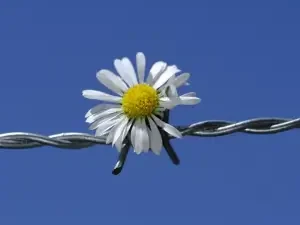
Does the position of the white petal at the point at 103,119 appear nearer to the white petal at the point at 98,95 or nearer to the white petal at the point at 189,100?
the white petal at the point at 98,95

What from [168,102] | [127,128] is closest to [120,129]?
[127,128]

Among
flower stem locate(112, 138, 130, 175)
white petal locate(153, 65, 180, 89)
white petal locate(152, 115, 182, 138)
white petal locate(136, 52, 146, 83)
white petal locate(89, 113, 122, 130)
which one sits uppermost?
white petal locate(136, 52, 146, 83)

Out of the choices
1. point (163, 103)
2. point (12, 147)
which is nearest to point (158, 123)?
point (163, 103)

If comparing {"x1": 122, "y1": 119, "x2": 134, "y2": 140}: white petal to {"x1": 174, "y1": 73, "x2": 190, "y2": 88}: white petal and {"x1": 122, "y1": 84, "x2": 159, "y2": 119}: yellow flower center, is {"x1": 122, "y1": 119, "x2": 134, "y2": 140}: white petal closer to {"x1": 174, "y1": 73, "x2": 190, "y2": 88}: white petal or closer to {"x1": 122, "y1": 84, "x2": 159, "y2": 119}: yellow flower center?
{"x1": 122, "y1": 84, "x2": 159, "y2": 119}: yellow flower center

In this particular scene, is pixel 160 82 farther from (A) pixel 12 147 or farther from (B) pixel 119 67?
(A) pixel 12 147

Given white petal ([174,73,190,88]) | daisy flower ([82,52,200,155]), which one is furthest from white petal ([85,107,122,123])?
white petal ([174,73,190,88])

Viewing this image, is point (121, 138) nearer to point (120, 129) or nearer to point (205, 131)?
point (120, 129)
